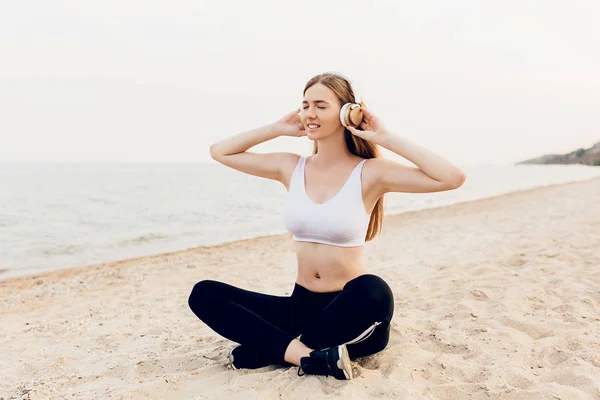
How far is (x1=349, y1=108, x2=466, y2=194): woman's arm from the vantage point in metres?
2.95

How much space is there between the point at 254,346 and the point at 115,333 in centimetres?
216

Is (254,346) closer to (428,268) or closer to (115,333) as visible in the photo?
(115,333)

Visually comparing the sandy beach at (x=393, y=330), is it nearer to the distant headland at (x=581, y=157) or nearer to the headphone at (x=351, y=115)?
the headphone at (x=351, y=115)

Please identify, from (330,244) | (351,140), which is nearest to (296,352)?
(330,244)

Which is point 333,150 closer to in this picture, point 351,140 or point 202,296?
point 351,140

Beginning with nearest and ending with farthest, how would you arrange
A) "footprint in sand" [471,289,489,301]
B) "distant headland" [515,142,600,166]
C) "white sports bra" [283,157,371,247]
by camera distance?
"white sports bra" [283,157,371,247], "footprint in sand" [471,289,489,301], "distant headland" [515,142,600,166]

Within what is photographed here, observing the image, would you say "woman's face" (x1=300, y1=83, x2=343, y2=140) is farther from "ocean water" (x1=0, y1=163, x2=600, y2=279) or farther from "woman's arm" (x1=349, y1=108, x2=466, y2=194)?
"ocean water" (x1=0, y1=163, x2=600, y2=279)

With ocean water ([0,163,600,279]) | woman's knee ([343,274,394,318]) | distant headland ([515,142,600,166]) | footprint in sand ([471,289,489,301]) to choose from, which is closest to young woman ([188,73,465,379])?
woman's knee ([343,274,394,318])

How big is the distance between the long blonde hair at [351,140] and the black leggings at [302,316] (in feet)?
1.83

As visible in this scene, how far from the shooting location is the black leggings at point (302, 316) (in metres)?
2.90

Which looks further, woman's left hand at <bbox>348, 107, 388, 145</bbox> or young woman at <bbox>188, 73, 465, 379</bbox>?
woman's left hand at <bbox>348, 107, 388, 145</bbox>

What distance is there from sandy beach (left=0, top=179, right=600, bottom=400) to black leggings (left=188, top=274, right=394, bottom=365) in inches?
6.6

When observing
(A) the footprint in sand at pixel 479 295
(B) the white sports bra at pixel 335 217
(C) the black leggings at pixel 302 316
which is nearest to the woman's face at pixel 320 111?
(B) the white sports bra at pixel 335 217

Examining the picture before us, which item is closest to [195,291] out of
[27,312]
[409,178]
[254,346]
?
[254,346]
